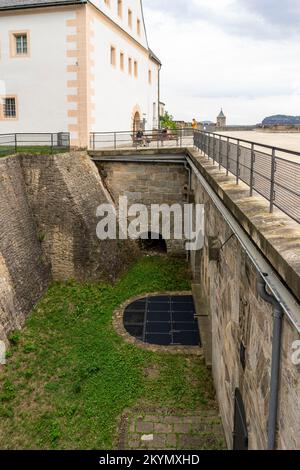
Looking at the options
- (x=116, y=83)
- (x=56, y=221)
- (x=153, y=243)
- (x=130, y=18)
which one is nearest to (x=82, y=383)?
(x=56, y=221)

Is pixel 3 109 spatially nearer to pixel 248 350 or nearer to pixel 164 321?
pixel 164 321

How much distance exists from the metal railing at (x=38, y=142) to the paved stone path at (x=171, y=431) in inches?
471

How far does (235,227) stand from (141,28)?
82.9 ft

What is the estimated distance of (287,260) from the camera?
12.6 ft

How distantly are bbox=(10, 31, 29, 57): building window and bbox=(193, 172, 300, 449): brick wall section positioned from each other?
47.1 ft

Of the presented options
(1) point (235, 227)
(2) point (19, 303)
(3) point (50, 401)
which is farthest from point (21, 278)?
(1) point (235, 227)

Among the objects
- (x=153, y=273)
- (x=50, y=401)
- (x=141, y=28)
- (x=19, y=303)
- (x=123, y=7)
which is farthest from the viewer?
(x=141, y=28)

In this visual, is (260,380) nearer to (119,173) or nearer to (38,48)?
(119,173)

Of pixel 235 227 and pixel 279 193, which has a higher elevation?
pixel 279 193

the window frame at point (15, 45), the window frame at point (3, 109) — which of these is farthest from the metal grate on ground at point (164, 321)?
Answer: the window frame at point (15, 45)

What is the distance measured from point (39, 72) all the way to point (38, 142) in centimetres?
296

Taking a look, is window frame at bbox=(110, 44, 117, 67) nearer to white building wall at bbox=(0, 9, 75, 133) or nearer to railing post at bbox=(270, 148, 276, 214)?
white building wall at bbox=(0, 9, 75, 133)

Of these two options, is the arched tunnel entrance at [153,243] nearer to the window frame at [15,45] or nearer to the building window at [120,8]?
the window frame at [15,45]

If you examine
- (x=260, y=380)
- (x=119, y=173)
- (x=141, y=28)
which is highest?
(x=141, y=28)
